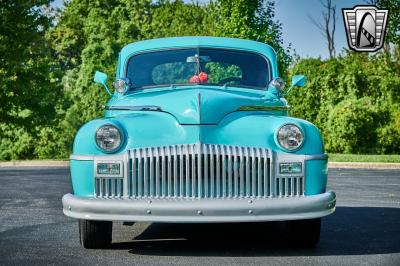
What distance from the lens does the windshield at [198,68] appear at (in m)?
8.58

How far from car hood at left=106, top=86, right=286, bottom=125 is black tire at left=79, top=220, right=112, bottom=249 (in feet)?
3.62

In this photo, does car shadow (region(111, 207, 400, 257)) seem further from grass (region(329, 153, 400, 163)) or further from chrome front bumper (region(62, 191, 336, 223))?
grass (region(329, 153, 400, 163))

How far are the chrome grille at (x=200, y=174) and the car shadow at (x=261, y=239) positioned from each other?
0.63 m

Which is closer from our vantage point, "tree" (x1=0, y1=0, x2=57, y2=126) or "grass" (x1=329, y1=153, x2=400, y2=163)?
"grass" (x1=329, y1=153, x2=400, y2=163)

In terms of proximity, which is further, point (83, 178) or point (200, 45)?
point (200, 45)

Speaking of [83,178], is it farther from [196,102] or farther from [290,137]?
[290,137]

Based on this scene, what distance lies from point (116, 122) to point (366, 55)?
40.0 m

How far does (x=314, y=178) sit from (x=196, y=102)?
3.99 feet

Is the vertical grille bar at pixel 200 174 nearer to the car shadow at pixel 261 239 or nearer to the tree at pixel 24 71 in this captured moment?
the car shadow at pixel 261 239

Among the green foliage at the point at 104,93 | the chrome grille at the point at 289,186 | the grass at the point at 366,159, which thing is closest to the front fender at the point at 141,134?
the chrome grille at the point at 289,186

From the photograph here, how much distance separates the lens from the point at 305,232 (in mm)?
7551

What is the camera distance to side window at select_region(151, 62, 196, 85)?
8547mm

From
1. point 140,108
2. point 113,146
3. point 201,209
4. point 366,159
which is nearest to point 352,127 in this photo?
point 366,159

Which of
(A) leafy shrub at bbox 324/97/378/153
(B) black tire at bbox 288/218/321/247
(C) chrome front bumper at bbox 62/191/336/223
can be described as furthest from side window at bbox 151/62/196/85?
(A) leafy shrub at bbox 324/97/378/153
